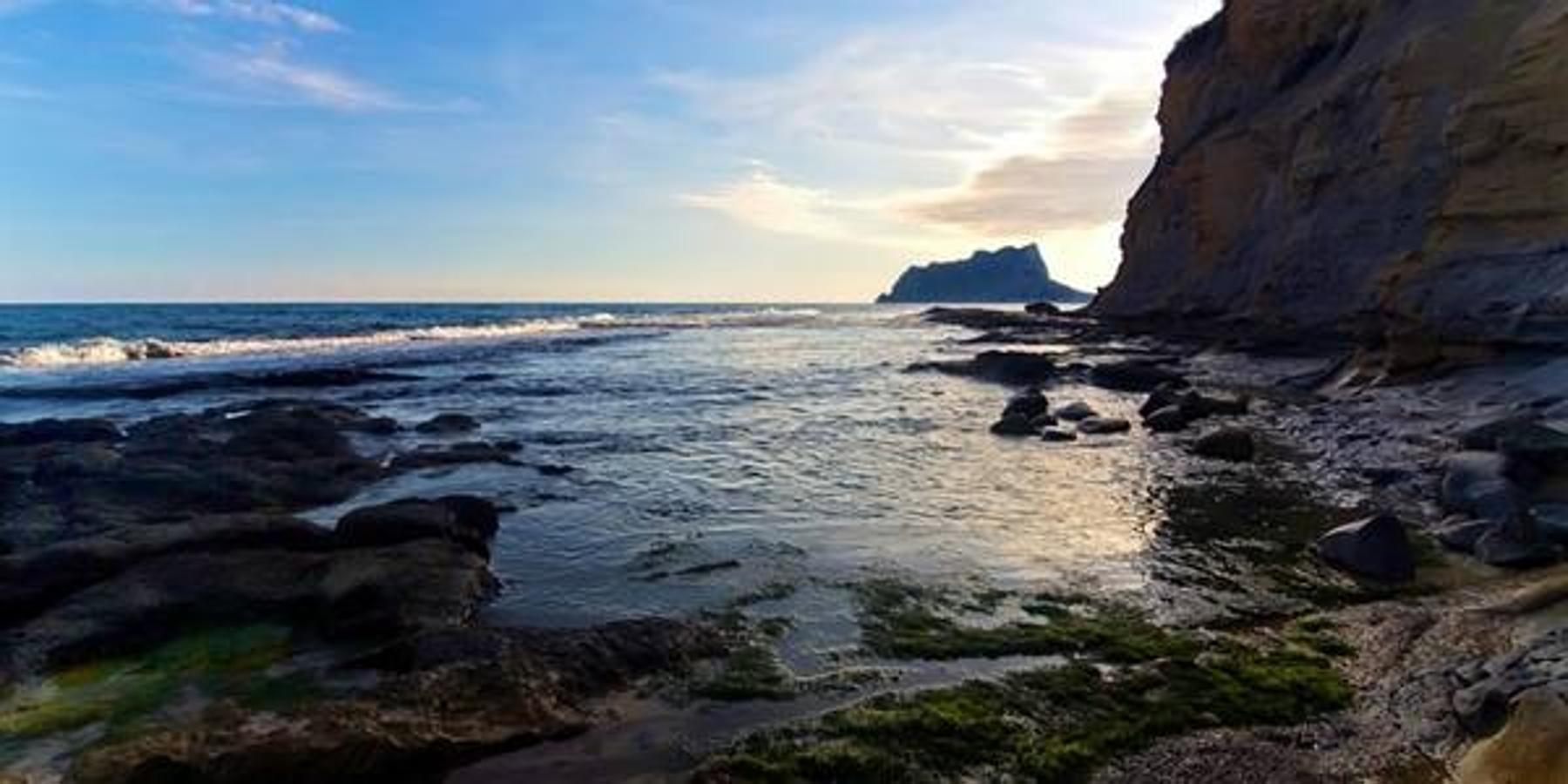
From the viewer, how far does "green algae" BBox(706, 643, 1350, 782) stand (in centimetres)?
689

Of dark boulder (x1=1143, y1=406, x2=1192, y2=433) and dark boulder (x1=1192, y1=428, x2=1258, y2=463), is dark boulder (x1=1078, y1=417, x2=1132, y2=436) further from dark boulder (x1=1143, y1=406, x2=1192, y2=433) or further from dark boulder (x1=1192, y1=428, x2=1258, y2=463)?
dark boulder (x1=1192, y1=428, x2=1258, y2=463)

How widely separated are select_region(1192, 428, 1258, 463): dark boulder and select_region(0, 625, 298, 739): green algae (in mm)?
14420

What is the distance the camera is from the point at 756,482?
669 inches

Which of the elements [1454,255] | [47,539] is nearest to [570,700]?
[47,539]

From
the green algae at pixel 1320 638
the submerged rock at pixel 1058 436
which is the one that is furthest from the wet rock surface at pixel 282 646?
the submerged rock at pixel 1058 436

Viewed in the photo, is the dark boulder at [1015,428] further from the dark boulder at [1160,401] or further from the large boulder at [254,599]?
the large boulder at [254,599]

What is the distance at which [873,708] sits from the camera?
304 inches

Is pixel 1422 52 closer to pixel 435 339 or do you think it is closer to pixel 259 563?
pixel 259 563

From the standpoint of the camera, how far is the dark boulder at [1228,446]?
17.7 meters

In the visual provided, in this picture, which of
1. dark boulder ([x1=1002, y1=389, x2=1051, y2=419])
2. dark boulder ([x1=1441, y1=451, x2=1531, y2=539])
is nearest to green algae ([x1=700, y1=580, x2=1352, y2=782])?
dark boulder ([x1=1441, y1=451, x2=1531, y2=539])

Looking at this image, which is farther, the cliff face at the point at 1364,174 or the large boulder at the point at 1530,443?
the cliff face at the point at 1364,174

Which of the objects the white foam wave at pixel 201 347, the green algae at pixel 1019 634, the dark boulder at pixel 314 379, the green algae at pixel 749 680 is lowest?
the white foam wave at pixel 201 347

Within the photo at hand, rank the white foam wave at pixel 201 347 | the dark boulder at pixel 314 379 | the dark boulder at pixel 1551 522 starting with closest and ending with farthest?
the dark boulder at pixel 1551 522 → the dark boulder at pixel 314 379 → the white foam wave at pixel 201 347

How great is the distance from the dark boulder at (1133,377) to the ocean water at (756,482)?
3.71 feet
